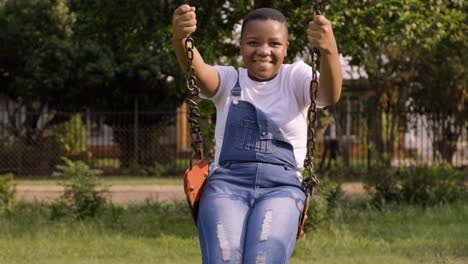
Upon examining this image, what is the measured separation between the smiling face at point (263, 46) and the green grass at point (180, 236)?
10.5 ft

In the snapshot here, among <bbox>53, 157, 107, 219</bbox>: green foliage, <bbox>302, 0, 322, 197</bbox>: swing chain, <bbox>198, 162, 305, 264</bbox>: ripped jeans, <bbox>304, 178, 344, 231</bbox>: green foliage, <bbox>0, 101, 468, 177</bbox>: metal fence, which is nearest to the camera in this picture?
<bbox>198, 162, 305, 264</bbox>: ripped jeans

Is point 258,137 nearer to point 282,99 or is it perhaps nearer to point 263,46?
point 282,99

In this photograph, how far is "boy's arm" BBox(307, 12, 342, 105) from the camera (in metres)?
2.54

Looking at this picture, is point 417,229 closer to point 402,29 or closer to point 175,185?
point 402,29

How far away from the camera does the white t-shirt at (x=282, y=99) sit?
2736 millimetres

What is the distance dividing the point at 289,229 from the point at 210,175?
0.45 meters

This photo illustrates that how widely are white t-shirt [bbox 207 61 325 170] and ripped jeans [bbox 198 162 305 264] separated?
0.15 meters

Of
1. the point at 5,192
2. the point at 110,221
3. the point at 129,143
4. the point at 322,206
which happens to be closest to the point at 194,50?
the point at 322,206

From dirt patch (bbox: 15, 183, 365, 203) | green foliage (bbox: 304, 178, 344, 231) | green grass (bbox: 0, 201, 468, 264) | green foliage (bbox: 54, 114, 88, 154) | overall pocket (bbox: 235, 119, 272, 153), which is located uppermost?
overall pocket (bbox: 235, 119, 272, 153)

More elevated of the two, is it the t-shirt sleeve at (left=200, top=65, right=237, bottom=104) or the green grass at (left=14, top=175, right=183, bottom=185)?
the t-shirt sleeve at (left=200, top=65, right=237, bottom=104)

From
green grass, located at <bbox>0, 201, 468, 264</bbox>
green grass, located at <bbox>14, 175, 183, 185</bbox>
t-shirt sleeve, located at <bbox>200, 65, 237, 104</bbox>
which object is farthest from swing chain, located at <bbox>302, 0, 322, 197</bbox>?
green grass, located at <bbox>14, 175, 183, 185</bbox>

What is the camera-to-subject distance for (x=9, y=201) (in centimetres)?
816

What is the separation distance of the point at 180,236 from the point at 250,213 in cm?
428

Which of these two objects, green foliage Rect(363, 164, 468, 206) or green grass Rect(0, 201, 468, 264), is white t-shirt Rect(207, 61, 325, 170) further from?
green foliage Rect(363, 164, 468, 206)
